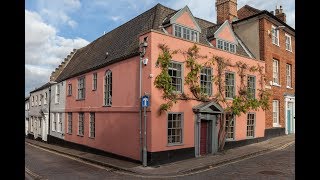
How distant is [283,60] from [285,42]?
6.37 feet

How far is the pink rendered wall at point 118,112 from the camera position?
1619cm

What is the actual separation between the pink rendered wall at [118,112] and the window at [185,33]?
3.24 metres

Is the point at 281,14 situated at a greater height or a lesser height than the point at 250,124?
greater

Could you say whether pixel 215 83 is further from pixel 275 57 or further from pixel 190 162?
pixel 275 57

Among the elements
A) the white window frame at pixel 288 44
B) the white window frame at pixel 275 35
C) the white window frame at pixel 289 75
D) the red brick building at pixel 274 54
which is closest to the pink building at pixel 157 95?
the red brick building at pixel 274 54

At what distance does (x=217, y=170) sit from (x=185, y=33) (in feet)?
28.5

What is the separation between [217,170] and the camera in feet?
44.4

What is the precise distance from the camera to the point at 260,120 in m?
22.0

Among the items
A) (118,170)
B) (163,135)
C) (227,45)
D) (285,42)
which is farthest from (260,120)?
(118,170)

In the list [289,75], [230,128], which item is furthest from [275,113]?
[230,128]

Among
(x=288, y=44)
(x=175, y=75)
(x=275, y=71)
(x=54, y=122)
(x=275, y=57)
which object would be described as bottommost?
(x=54, y=122)

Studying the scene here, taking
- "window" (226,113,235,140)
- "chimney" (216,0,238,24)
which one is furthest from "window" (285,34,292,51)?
"window" (226,113,235,140)

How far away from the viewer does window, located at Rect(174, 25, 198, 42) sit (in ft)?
57.7
